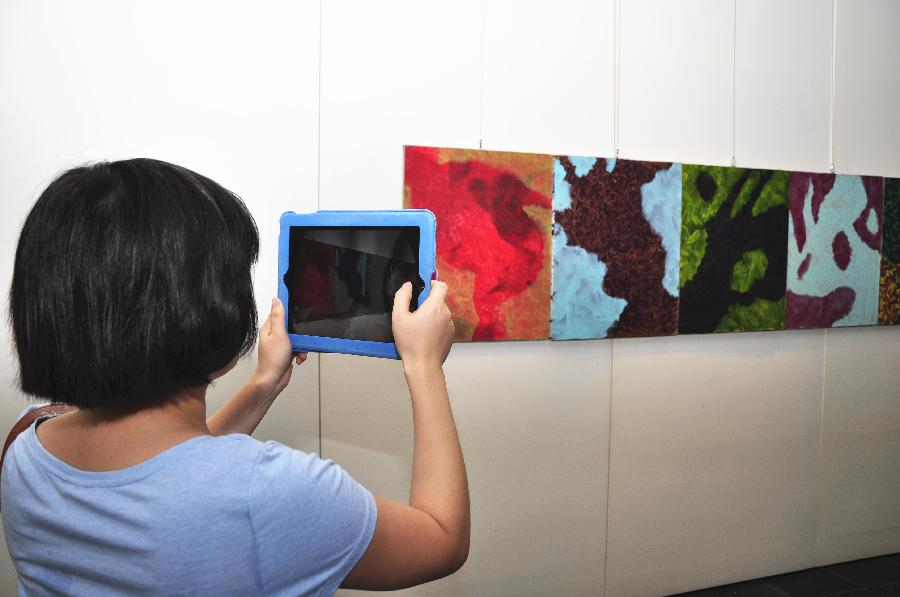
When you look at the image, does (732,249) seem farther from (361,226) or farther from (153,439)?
(153,439)

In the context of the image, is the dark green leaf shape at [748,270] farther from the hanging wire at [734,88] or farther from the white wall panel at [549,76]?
the white wall panel at [549,76]

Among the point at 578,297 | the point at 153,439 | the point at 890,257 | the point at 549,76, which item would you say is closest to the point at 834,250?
the point at 890,257

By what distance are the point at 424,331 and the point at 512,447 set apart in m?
1.76

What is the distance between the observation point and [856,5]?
10.1 ft

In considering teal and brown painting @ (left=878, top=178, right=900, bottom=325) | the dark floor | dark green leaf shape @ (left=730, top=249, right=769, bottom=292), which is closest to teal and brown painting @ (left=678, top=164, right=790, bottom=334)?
dark green leaf shape @ (left=730, top=249, right=769, bottom=292)

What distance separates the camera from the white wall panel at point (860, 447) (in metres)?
3.13

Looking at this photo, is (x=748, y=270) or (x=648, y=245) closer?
(x=648, y=245)

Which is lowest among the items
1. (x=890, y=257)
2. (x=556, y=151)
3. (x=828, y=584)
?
(x=828, y=584)

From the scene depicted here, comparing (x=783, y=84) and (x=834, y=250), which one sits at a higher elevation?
(x=783, y=84)

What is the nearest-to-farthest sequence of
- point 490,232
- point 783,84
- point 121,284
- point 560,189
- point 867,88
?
point 121,284 → point 490,232 → point 560,189 → point 783,84 → point 867,88

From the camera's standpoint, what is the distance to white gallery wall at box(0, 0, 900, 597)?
6.90ft

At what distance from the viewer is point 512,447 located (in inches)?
101

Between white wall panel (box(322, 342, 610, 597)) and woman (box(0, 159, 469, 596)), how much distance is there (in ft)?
5.37

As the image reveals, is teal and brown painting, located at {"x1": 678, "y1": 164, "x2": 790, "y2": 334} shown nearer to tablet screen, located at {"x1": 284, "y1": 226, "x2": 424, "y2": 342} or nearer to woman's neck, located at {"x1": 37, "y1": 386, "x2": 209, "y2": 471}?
tablet screen, located at {"x1": 284, "y1": 226, "x2": 424, "y2": 342}
